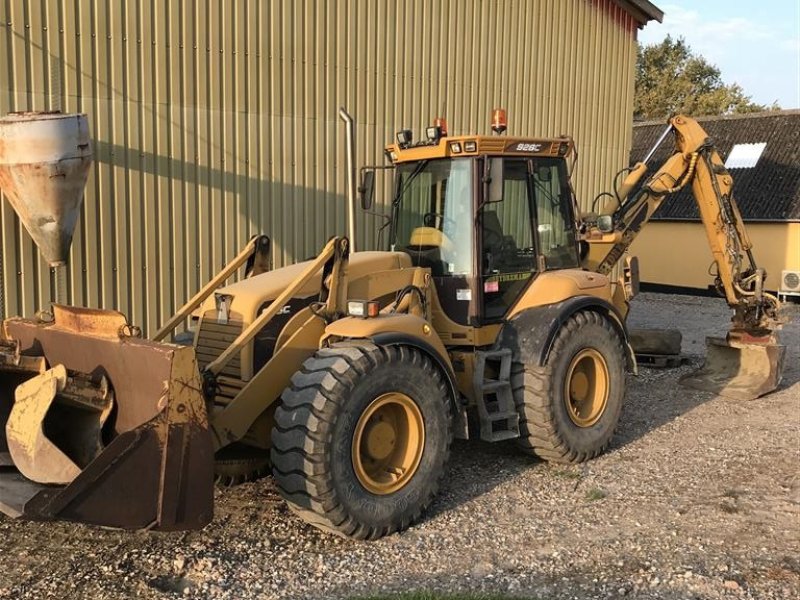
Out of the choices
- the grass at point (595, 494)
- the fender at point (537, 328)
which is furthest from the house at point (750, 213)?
the grass at point (595, 494)

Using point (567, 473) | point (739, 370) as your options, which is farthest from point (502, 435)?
point (739, 370)

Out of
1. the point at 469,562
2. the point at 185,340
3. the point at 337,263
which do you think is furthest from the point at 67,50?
the point at 469,562

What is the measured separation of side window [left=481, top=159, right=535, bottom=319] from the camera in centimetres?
594

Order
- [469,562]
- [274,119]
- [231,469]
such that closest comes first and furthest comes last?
1. [469,562]
2. [231,469]
3. [274,119]

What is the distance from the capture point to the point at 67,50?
723 cm

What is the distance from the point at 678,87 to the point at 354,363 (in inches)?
1635

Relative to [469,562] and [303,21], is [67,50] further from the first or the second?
[469,562]

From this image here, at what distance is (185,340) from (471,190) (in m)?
2.37

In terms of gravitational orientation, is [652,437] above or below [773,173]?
below

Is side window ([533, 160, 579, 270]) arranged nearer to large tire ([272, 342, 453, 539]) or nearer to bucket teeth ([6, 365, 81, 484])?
large tire ([272, 342, 453, 539])

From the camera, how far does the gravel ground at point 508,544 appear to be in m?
4.17

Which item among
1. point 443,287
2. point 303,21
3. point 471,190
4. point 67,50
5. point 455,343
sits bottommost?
point 455,343

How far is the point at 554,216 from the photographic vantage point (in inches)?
256

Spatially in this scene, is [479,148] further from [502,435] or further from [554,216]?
[502,435]
